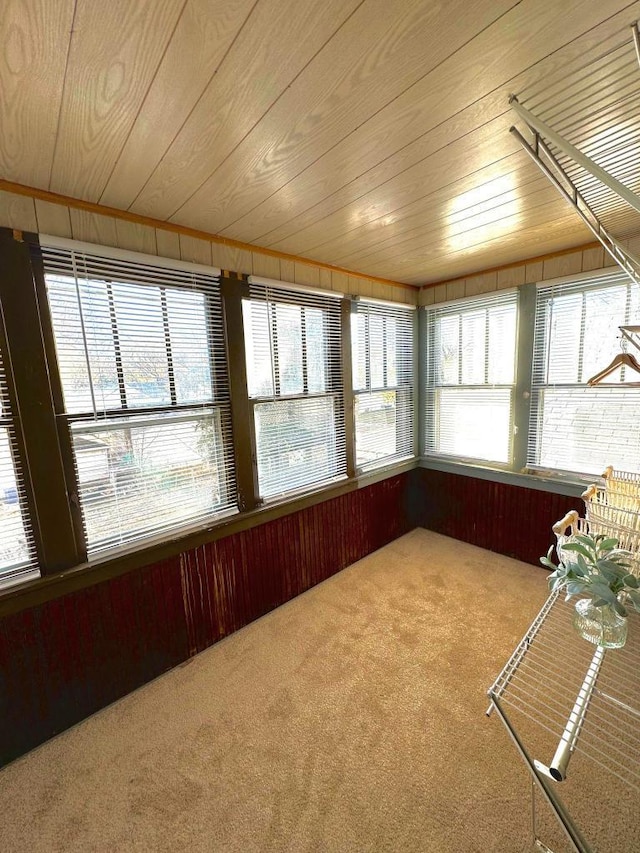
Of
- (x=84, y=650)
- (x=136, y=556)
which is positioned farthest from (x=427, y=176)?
(x=84, y=650)

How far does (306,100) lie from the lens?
989 millimetres

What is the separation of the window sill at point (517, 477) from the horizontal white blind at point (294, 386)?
1.05 m

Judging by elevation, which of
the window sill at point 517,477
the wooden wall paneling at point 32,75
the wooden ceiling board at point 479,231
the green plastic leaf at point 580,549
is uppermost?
the wooden ceiling board at point 479,231

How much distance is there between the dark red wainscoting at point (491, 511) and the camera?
2.70 m

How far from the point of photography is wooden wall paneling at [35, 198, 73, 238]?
1.43 m

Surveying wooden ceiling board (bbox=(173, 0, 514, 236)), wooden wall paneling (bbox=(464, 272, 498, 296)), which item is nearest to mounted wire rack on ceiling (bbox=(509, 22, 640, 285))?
wooden ceiling board (bbox=(173, 0, 514, 236))

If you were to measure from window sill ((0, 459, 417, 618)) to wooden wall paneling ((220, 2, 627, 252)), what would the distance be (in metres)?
1.67

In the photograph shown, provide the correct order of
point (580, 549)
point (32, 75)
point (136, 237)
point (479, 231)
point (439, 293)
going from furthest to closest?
point (439, 293) < point (479, 231) < point (136, 237) < point (580, 549) < point (32, 75)

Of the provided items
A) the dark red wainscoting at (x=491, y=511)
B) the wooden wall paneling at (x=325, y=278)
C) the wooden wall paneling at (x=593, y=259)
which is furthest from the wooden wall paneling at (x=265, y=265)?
the dark red wainscoting at (x=491, y=511)

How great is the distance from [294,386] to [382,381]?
97 centimetres

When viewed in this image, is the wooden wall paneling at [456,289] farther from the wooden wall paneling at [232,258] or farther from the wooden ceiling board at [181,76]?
the wooden ceiling board at [181,76]

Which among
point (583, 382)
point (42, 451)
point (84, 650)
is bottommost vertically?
point (84, 650)

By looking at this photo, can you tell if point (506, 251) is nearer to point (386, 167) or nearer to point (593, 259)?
point (593, 259)

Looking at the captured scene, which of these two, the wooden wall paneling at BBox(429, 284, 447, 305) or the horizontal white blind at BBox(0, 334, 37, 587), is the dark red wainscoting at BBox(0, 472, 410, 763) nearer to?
the horizontal white blind at BBox(0, 334, 37, 587)
